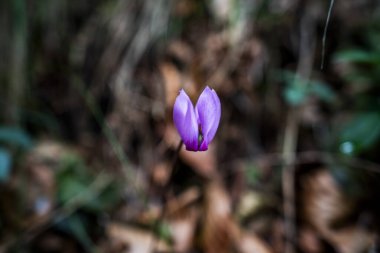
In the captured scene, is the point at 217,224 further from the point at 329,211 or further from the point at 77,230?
the point at 77,230

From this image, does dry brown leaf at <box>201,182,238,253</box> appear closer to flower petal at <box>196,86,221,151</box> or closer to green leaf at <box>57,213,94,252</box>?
green leaf at <box>57,213,94,252</box>

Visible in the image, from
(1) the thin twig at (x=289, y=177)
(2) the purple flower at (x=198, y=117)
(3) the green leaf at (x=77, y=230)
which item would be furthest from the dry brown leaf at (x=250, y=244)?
(2) the purple flower at (x=198, y=117)

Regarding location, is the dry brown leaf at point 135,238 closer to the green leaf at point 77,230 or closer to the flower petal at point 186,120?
the green leaf at point 77,230

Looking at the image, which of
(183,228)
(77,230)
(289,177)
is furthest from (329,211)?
(77,230)

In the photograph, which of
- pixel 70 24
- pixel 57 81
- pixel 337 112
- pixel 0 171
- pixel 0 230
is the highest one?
pixel 70 24

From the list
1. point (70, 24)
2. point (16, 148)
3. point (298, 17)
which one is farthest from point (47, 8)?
point (298, 17)

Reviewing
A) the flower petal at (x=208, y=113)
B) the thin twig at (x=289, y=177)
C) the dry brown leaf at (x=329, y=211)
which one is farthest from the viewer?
the thin twig at (x=289, y=177)

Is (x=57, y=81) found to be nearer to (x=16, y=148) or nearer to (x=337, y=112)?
(x=16, y=148)
